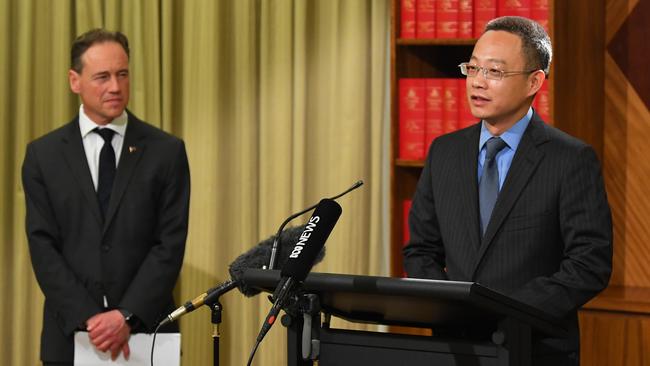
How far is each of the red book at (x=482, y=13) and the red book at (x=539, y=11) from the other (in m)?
0.16

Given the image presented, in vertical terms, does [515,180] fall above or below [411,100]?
below

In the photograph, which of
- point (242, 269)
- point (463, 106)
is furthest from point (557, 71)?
point (242, 269)

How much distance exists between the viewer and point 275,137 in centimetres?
471

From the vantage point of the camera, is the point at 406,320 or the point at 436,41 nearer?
the point at 406,320

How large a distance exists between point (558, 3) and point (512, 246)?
1.65 meters

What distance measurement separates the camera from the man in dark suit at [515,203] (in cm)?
246

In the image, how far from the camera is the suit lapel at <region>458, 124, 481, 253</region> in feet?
8.50

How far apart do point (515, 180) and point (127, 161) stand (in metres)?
1.58

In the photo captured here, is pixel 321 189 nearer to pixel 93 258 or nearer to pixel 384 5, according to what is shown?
pixel 384 5

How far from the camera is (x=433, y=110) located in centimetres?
427

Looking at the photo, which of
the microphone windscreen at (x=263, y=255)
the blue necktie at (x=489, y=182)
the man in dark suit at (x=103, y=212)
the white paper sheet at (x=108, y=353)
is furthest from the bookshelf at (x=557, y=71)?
the microphone windscreen at (x=263, y=255)

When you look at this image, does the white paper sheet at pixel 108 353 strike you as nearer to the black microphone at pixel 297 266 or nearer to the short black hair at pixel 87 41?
the short black hair at pixel 87 41

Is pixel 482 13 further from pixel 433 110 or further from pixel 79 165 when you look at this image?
pixel 79 165

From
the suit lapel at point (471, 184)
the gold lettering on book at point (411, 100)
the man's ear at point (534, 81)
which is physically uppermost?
the gold lettering on book at point (411, 100)
